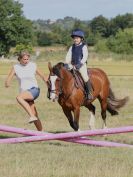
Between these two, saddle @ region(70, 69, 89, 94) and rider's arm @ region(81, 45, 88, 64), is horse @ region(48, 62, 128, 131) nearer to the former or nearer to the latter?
saddle @ region(70, 69, 89, 94)

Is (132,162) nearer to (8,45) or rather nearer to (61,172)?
(61,172)

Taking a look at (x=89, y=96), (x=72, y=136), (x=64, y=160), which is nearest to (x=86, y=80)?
(x=89, y=96)

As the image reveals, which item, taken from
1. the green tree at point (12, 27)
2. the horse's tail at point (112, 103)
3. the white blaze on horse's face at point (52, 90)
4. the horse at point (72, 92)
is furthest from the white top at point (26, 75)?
the green tree at point (12, 27)

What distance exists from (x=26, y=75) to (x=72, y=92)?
1126 millimetres

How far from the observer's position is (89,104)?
44.4 ft

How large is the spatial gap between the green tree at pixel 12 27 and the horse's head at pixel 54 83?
91.5 metres

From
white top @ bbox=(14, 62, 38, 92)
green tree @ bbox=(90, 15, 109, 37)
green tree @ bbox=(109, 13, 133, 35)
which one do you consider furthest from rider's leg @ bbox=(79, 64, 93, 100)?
green tree @ bbox=(109, 13, 133, 35)

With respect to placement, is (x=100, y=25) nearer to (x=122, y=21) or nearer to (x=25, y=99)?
(x=122, y=21)

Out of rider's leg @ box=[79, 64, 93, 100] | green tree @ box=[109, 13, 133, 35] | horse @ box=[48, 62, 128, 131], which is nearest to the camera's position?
horse @ box=[48, 62, 128, 131]

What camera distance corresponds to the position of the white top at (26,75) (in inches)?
468

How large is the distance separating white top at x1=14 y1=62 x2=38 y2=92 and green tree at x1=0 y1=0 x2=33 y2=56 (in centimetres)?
9080

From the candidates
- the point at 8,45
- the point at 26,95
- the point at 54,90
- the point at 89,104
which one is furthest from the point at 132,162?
the point at 8,45

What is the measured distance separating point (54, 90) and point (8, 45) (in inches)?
3748

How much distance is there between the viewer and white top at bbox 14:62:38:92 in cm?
1189
